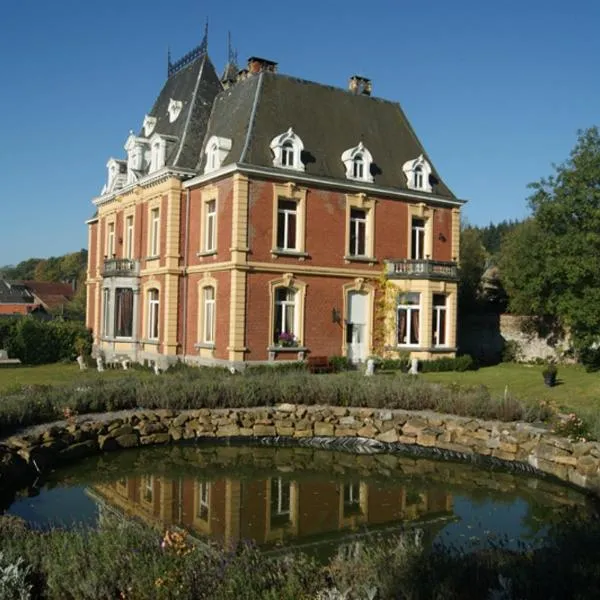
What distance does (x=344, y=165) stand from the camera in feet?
83.8

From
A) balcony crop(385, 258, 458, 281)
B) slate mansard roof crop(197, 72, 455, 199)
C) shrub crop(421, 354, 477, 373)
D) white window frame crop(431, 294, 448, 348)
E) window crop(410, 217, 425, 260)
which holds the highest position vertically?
slate mansard roof crop(197, 72, 455, 199)

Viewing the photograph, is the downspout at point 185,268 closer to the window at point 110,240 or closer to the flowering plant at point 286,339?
the flowering plant at point 286,339

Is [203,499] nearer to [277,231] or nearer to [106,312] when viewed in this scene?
[277,231]

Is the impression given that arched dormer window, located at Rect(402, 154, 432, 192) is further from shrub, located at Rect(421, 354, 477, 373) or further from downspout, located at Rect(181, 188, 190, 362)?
downspout, located at Rect(181, 188, 190, 362)

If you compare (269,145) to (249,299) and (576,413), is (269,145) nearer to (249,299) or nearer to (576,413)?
(249,299)

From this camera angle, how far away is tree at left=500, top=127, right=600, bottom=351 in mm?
23703

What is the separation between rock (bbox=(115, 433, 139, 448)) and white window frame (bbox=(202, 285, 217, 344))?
10.7 metres

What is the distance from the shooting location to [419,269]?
25.7 metres

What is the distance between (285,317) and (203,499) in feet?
45.7

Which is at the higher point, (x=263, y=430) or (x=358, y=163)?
(x=358, y=163)

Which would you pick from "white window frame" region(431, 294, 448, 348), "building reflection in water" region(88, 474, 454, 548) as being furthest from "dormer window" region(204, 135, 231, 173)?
"building reflection in water" region(88, 474, 454, 548)

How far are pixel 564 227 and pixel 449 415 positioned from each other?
1401 cm

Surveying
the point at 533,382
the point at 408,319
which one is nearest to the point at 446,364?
the point at 408,319

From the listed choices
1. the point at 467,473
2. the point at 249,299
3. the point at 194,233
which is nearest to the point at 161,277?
the point at 194,233
